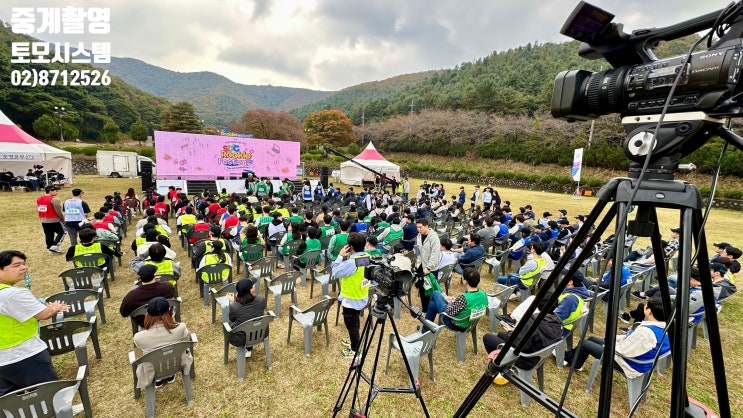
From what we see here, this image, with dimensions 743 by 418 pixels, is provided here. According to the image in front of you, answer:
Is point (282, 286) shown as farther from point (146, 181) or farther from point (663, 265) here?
point (146, 181)

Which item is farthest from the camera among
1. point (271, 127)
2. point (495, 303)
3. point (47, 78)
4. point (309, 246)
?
point (271, 127)

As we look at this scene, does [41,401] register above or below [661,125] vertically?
below

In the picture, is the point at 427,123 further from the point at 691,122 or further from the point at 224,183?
the point at 691,122

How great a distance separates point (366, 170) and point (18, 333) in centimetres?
2339

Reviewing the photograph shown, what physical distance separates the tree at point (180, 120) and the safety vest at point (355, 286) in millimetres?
45621

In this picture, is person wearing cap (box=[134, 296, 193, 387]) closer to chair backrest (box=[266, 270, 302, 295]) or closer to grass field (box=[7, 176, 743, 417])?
grass field (box=[7, 176, 743, 417])

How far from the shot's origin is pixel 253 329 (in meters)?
3.38

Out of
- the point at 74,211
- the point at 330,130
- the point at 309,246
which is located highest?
the point at 330,130

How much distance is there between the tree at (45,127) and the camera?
30797 mm

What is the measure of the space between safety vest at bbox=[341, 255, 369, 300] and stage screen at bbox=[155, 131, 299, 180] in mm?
18102

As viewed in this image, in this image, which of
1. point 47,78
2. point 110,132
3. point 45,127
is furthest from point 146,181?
point 47,78

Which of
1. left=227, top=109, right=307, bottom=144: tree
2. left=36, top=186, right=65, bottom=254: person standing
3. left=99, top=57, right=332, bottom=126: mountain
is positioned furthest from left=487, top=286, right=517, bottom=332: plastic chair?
left=99, top=57, right=332, bottom=126: mountain

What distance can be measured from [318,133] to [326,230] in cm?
4359

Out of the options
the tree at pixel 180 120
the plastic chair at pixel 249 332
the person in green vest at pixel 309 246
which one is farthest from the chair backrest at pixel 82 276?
the tree at pixel 180 120
